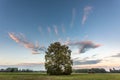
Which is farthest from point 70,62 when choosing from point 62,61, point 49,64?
point 49,64

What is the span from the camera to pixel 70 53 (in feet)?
285

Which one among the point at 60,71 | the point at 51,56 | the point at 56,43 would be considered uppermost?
the point at 56,43

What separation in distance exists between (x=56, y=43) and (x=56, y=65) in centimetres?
997

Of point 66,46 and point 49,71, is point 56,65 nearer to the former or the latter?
point 49,71

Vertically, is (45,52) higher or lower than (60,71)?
higher

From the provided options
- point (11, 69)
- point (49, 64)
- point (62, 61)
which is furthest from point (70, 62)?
point (11, 69)

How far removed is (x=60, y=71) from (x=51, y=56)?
7.69 metres

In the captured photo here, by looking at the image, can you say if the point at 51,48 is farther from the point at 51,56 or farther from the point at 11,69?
the point at 11,69

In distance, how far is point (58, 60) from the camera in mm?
83250

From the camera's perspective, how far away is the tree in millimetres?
80688

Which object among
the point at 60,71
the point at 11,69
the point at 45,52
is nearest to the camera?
the point at 60,71

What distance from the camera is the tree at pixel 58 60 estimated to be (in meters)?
80.7

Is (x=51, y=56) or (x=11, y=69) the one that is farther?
(x=11, y=69)

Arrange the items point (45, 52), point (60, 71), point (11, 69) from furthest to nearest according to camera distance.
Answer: point (11, 69) → point (45, 52) → point (60, 71)
